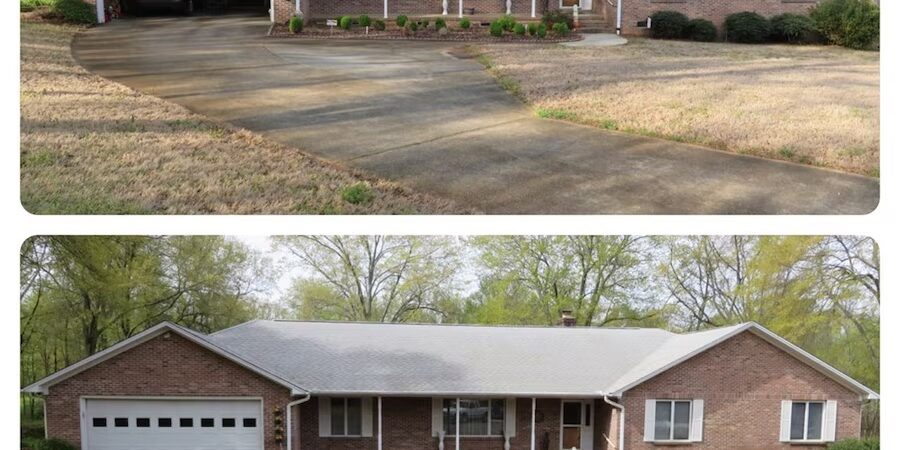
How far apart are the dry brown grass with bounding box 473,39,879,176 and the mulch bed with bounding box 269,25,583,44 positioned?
121cm

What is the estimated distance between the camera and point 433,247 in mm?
25156

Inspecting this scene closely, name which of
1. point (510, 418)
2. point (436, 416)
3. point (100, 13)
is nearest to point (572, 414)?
point (510, 418)

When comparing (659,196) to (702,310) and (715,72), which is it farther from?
(702,310)

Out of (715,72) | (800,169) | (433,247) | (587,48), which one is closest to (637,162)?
(800,169)

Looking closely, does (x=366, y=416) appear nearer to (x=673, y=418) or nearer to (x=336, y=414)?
(x=336, y=414)

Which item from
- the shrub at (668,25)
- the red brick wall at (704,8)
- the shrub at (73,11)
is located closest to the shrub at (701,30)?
the shrub at (668,25)

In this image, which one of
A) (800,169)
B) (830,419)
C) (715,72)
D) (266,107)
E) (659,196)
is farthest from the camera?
(715,72)

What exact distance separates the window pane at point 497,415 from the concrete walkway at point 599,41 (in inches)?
380

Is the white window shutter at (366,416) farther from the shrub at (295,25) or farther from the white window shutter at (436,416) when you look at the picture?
the shrub at (295,25)

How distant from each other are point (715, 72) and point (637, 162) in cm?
728

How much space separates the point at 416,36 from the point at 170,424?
485 inches

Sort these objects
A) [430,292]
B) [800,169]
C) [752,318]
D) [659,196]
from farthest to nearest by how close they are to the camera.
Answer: [430,292], [752,318], [800,169], [659,196]

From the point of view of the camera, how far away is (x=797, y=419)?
1372 cm

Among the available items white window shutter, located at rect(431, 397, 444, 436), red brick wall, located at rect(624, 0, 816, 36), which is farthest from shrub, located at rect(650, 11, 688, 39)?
white window shutter, located at rect(431, 397, 444, 436)
